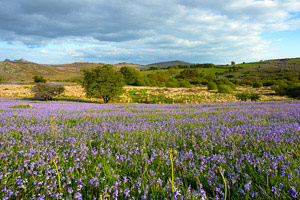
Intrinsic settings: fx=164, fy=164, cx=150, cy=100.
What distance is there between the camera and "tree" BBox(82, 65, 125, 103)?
22.7 metres

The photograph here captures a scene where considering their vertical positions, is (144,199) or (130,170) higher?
(144,199)

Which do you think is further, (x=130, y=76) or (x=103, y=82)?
(x=130, y=76)

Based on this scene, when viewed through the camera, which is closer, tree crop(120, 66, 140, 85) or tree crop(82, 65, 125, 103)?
tree crop(82, 65, 125, 103)

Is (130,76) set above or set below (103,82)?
above

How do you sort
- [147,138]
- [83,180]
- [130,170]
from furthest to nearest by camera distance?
[147,138] → [130,170] → [83,180]

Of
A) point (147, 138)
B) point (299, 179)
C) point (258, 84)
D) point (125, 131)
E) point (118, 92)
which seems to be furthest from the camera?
point (258, 84)

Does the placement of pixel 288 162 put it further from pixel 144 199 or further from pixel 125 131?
pixel 125 131

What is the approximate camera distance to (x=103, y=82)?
76.7 ft

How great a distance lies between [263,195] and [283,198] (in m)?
0.17

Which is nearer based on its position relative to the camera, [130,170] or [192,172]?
[192,172]

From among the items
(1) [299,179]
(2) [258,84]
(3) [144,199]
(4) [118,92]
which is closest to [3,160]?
(3) [144,199]

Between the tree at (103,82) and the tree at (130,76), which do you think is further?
the tree at (130,76)

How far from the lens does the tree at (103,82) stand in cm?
2267

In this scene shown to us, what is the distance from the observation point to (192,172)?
243 centimetres
